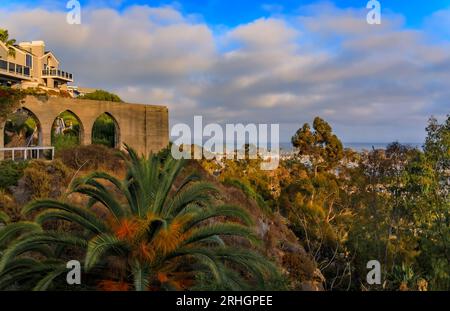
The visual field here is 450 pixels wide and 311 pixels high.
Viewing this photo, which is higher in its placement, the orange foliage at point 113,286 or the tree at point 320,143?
the tree at point 320,143

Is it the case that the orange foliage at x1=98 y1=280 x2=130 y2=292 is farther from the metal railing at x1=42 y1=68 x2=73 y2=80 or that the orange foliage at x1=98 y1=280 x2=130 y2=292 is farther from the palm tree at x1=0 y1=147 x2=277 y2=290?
the metal railing at x1=42 y1=68 x2=73 y2=80

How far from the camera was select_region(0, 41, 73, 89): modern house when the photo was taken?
33438 mm

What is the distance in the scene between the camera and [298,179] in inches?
1131

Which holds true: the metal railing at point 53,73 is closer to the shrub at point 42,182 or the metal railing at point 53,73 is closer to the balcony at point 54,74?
→ the balcony at point 54,74

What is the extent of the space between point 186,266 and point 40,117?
14233 millimetres

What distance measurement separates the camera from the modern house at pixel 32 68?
110 ft

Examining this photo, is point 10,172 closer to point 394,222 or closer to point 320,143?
point 394,222

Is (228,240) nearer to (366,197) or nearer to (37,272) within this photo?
(37,272)

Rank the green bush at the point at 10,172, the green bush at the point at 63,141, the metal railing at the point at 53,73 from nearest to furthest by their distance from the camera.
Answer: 1. the green bush at the point at 10,172
2. the green bush at the point at 63,141
3. the metal railing at the point at 53,73

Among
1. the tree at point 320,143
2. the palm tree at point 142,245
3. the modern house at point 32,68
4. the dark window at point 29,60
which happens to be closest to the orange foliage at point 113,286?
the palm tree at point 142,245

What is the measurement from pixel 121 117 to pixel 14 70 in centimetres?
1813

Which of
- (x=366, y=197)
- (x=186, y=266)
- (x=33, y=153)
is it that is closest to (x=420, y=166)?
(x=366, y=197)

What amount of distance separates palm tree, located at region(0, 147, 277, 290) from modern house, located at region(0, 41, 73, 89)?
95.7ft

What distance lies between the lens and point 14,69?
112 feet
